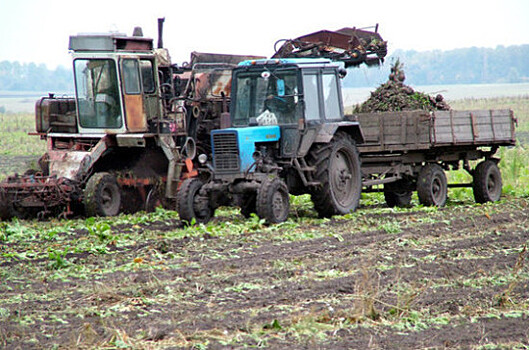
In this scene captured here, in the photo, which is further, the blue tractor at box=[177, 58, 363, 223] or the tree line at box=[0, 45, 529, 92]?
the tree line at box=[0, 45, 529, 92]

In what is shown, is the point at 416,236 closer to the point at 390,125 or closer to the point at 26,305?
the point at 390,125

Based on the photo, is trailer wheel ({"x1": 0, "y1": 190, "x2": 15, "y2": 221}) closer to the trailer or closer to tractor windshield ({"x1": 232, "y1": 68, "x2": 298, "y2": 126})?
tractor windshield ({"x1": 232, "y1": 68, "x2": 298, "y2": 126})

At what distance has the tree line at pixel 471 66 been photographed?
15330cm

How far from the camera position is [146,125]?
55.9 feet

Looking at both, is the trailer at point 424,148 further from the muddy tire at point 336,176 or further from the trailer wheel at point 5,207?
the trailer wheel at point 5,207

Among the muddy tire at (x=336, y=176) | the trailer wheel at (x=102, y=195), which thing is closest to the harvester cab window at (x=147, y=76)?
the trailer wheel at (x=102, y=195)

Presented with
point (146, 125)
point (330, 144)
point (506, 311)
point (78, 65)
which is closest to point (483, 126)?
point (330, 144)

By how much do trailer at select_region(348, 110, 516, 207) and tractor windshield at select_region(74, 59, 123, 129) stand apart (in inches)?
183

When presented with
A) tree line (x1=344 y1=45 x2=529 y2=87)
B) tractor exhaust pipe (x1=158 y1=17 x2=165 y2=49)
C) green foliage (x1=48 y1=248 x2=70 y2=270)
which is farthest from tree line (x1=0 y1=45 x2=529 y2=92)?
green foliage (x1=48 y1=248 x2=70 y2=270)

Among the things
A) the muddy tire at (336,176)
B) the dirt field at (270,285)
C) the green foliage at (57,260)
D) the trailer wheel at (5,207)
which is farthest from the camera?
the trailer wheel at (5,207)

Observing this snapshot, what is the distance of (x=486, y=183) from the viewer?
55.9 feet

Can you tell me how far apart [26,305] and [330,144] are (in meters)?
7.02

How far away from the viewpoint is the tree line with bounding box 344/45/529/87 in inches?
6035

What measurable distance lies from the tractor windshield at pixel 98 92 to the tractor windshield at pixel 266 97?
11.0ft
